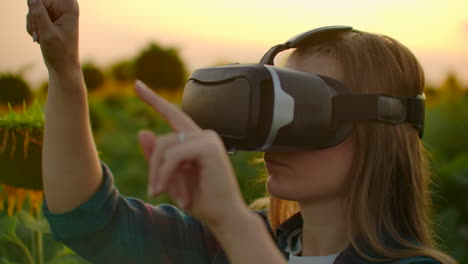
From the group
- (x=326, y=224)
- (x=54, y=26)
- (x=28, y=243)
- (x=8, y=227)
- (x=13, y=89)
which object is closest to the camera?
(x=54, y=26)

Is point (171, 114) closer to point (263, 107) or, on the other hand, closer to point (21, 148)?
point (263, 107)

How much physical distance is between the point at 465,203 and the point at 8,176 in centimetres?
177

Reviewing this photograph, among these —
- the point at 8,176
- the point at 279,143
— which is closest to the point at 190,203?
the point at 279,143

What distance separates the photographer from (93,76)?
3.13 meters

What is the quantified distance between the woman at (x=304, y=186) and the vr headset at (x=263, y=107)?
8 centimetres

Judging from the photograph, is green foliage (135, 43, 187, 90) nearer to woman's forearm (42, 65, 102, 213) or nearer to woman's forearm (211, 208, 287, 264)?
woman's forearm (42, 65, 102, 213)

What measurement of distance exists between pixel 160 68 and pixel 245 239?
276 centimetres

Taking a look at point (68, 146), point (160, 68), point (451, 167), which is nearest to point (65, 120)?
point (68, 146)

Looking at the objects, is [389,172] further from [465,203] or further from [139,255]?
[465,203]

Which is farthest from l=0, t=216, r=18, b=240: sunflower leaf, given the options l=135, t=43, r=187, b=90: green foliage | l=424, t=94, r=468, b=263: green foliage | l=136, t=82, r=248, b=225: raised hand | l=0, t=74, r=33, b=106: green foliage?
l=135, t=43, r=187, b=90: green foliage

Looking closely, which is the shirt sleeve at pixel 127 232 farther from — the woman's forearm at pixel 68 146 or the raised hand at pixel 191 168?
the raised hand at pixel 191 168

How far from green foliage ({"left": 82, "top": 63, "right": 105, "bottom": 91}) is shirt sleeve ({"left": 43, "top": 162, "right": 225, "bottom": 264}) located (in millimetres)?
1919

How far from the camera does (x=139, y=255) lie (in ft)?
3.95

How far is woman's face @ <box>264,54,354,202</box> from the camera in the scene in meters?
1.08
